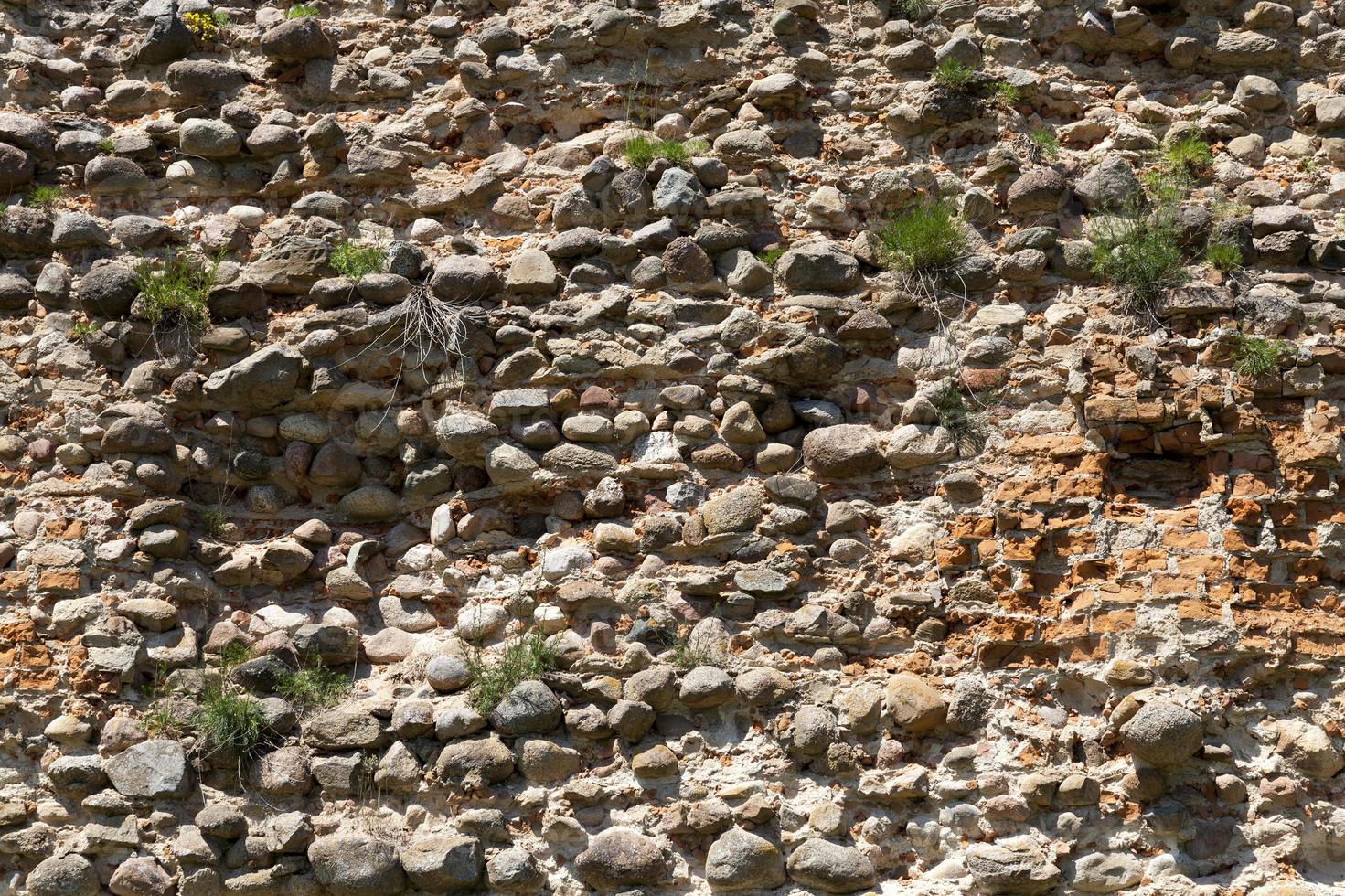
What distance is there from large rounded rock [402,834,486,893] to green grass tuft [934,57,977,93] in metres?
3.76

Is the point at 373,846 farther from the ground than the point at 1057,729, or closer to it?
closer to it

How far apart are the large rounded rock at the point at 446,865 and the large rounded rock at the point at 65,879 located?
1.19 m

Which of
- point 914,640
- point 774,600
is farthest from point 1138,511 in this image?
point 774,600

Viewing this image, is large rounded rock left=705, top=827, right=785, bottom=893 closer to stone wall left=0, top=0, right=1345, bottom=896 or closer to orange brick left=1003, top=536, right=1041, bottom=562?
stone wall left=0, top=0, right=1345, bottom=896

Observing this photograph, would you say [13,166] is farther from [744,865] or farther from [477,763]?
[744,865]

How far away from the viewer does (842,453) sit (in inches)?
199

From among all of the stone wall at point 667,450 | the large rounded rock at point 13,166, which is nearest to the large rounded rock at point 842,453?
the stone wall at point 667,450

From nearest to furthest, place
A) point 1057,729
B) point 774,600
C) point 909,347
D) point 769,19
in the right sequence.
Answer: point 1057,729
point 774,600
point 909,347
point 769,19

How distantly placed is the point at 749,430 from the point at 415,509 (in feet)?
4.74

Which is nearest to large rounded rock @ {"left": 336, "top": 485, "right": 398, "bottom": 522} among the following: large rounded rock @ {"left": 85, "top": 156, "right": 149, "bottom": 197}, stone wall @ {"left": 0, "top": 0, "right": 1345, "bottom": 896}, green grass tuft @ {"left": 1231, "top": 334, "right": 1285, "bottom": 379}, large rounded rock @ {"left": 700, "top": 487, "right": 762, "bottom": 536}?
stone wall @ {"left": 0, "top": 0, "right": 1345, "bottom": 896}

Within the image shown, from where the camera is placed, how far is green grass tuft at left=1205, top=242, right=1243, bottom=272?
520 cm

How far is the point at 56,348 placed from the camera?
561 cm

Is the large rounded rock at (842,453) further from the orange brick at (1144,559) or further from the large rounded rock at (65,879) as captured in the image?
the large rounded rock at (65,879)

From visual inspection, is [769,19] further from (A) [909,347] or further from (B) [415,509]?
(B) [415,509]
